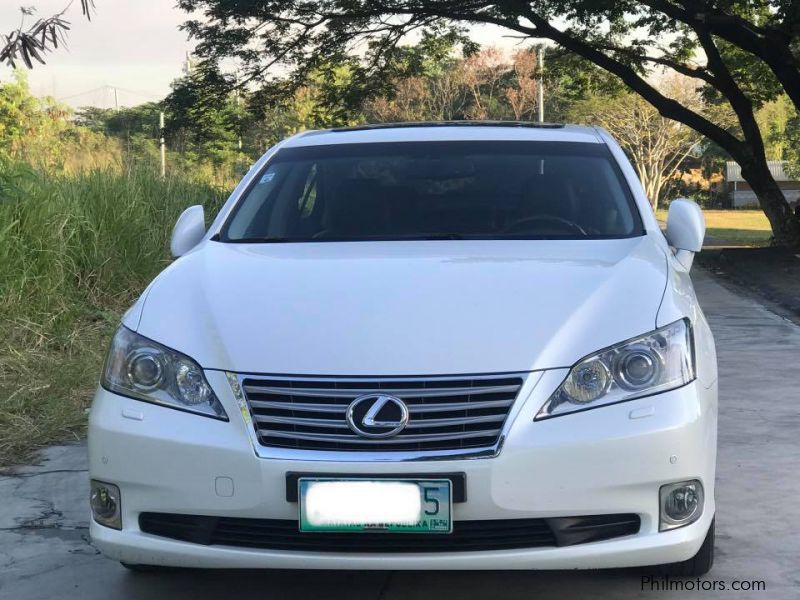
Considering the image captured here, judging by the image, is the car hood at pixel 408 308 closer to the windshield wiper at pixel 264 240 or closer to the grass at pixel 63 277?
the windshield wiper at pixel 264 240

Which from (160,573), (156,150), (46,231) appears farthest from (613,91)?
(160,573)

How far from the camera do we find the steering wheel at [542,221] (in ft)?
13.4

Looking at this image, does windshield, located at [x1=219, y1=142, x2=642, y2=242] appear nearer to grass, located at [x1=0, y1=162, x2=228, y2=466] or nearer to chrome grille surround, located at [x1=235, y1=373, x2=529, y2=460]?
chrome grille surround, located at [x1=235, y1=373, x2=529, y2=460]

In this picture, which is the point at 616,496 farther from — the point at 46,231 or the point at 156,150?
the point at 156,150

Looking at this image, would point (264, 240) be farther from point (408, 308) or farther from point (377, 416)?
point (377, 416)

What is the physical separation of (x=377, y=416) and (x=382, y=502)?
0.71 feet

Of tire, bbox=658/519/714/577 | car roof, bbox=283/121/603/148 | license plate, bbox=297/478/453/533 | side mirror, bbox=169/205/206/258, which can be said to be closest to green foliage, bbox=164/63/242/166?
car roof, bbox=283/121/603/148

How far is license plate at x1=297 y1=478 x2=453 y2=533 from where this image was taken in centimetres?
278

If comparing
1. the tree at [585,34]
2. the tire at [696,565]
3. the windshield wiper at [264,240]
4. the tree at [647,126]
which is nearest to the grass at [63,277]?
the windshield wiper at [264,240]

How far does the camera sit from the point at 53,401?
19.1 ft

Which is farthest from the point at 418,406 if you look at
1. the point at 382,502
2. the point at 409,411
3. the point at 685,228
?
the point at 685,228

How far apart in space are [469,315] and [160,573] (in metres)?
1.43

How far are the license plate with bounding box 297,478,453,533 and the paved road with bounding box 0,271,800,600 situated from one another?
2.36 feet

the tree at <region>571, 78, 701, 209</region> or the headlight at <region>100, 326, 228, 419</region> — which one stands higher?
the headlight at <region>100, 326, 228, 419</region>
